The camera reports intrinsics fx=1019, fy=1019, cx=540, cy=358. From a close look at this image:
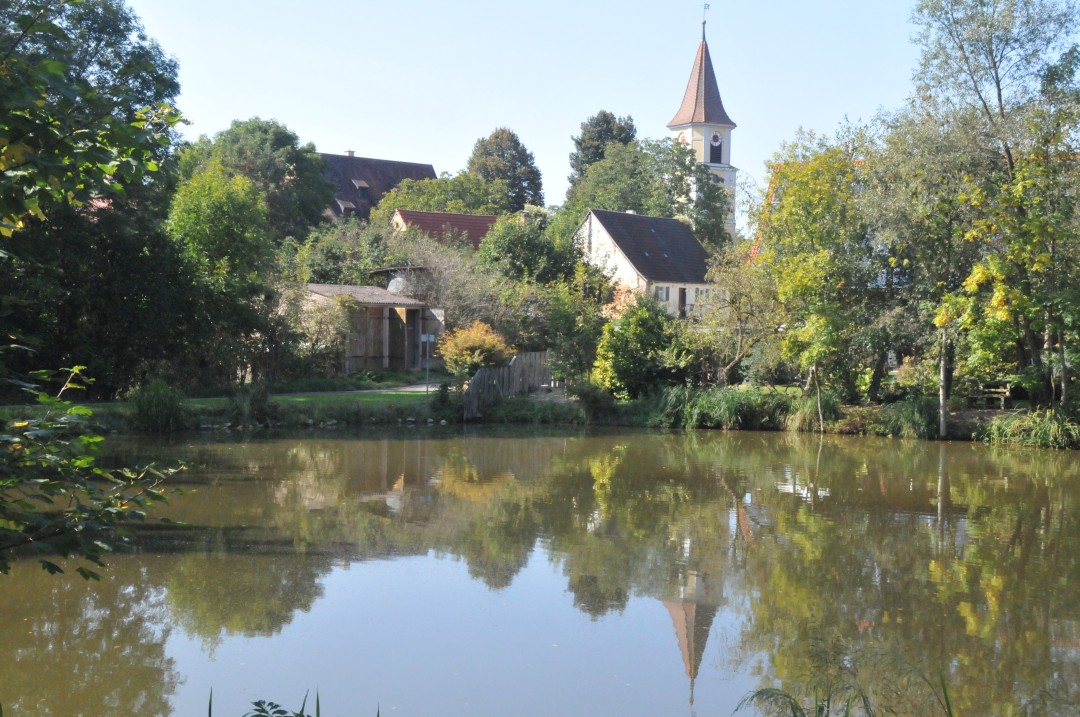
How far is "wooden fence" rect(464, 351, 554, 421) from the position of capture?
25.6 metres

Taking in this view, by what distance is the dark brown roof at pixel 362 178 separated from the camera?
58125mm

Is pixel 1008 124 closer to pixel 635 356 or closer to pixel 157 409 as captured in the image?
pixel 635 356

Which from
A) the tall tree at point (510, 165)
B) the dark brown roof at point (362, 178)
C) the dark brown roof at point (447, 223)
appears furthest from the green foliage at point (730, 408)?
the tall tree at point (510, 165)

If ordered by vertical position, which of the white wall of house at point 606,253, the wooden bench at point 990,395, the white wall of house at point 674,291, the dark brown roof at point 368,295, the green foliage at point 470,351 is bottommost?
the wooden bench at point 990,395

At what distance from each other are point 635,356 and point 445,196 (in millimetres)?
31525

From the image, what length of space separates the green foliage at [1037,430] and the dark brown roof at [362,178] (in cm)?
4018

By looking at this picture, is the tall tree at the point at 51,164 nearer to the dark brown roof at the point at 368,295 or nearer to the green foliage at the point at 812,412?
the green foliage at the point at 812,412

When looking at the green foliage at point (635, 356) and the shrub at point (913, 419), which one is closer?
the shrub at point (913, 419)

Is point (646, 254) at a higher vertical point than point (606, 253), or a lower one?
higher

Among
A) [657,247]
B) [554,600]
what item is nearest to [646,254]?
[657,247]

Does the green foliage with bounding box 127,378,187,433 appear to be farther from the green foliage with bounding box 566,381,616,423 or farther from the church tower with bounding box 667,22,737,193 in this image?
the church tower with bounding box 667,22,737,193

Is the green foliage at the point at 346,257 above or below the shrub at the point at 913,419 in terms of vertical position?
above

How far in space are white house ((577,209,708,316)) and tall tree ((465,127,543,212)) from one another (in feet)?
81.8

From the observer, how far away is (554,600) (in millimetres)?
10070
